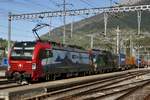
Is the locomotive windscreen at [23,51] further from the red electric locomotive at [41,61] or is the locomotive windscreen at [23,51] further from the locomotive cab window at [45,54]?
the locomotive cab window at [45,54]

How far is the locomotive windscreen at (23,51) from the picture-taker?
30.2m

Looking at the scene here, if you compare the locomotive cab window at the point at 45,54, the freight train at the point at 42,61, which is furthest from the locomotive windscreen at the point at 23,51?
the locomotive cab window at the point at 45,54

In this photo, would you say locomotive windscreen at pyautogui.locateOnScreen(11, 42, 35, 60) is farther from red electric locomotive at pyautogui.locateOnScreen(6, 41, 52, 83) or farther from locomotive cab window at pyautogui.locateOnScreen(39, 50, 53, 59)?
locomotive cab window at pyautogui.locateOnScreen(39, 50, 53, 59)

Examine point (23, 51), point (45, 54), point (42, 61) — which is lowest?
point (42, 61)

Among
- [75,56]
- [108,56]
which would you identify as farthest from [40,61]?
[108,56]

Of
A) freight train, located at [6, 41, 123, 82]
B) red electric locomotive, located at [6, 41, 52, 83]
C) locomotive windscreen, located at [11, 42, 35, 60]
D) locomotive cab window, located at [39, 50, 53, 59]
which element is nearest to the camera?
red electric locomotive, located at [6, 41, 52, 83]

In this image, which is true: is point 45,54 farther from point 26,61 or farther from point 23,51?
point 26,61

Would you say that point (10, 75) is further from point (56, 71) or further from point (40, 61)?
point (56, 71)

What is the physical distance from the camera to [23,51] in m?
30.5

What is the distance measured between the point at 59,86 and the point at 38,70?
17.3ft

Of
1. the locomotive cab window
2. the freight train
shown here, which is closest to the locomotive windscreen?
the freight train

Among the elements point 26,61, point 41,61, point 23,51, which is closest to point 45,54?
point 41,61

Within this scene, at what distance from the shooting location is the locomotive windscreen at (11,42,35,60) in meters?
30.2

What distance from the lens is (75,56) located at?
4175cm
